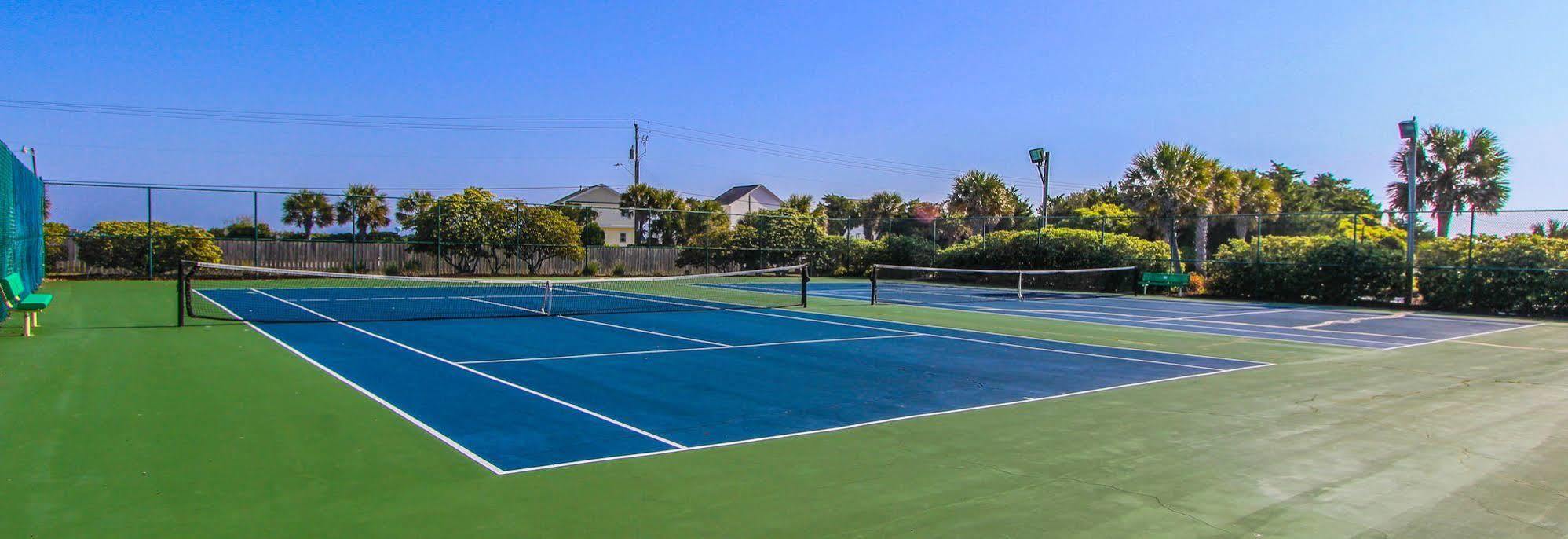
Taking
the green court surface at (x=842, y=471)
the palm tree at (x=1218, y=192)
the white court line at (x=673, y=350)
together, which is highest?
the palm tree at (x=1218, y=192)

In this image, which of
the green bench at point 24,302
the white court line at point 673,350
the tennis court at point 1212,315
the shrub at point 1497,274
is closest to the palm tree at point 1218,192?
the tennis court at point 1212,315

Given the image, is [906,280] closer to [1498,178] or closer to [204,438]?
[1498,178]

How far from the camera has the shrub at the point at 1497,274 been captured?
19.6m

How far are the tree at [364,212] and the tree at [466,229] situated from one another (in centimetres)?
171

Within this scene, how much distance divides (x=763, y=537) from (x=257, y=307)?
16.4 m

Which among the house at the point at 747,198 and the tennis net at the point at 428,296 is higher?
the house at the point at 747,198

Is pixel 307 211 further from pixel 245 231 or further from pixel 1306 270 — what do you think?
pixel 1306 270

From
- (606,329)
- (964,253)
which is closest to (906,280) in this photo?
(964,253)

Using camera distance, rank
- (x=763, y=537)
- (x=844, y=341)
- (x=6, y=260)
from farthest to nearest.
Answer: (x=6, y=260) → (x=844, y=341) → (x=763, y=537)

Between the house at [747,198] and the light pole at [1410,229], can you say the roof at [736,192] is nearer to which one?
the house at [747,198]

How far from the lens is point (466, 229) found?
30.9 m

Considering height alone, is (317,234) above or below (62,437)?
above

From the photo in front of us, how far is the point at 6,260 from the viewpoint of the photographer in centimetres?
1366

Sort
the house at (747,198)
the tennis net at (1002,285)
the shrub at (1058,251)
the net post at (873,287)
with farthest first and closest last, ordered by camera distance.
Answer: the house at (747,198) → the shrub at (1058,251) → the tennis net at (1002,285) → the net post at (873,287)
